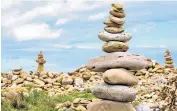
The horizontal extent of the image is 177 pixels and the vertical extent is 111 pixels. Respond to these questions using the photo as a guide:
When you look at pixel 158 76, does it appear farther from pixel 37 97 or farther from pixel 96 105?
pixel 96 105

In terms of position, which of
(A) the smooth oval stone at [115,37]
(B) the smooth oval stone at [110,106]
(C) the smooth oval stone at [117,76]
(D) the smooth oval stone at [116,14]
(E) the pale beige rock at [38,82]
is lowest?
(B) the smooth oval stone at [110,106]

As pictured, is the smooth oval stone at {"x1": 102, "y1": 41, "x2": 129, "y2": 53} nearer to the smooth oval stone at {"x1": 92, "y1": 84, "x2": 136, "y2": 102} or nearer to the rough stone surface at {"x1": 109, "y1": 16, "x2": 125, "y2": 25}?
the rough stone surface at {"x1": 109, "y1": 16, "x2": 125, "y2": 25}

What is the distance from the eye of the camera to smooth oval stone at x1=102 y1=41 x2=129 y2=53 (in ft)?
35.3

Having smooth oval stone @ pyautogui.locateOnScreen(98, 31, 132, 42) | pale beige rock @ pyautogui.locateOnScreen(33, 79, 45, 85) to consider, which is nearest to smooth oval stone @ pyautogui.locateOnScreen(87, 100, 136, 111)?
smooth oval stone @ pyautogui.locateOnScreen(98, 31, 132, 42)

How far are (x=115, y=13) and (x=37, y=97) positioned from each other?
16.3ft

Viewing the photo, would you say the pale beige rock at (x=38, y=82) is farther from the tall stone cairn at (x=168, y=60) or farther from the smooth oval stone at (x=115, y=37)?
the smooth oval stone at (x=115, y=37)

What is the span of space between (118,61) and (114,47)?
321 millimetres

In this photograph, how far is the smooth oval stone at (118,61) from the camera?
1064 centimetres

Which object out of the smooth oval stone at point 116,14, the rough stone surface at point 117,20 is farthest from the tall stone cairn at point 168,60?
the rough stone surface at point 117,20

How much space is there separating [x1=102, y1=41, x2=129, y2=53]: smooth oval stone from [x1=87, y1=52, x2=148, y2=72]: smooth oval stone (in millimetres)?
97

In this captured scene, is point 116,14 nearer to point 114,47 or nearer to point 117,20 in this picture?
point 117,20

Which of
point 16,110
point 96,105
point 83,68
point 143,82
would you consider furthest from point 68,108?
point 83,68

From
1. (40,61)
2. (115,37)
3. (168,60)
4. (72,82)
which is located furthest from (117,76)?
(40,61)

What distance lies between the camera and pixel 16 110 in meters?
13.3
